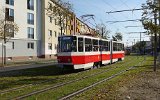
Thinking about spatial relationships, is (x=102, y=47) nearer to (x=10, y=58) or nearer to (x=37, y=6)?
(x=10, y=58)

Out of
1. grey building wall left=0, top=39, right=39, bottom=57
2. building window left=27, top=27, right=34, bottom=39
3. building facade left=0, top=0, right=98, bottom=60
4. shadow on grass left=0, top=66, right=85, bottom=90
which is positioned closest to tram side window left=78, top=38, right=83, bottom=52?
shadow on grass left=0, top=66, right=85, bottom=90

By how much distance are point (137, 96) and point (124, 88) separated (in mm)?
2692

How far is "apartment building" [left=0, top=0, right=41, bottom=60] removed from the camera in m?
59.7

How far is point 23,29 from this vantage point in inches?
2525

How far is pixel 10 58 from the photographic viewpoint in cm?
5906

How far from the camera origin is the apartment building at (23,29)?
59.7m

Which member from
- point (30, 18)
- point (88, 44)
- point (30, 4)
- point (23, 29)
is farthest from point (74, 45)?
point (30, 4)

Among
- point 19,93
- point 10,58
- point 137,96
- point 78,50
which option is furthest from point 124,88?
point 10,58

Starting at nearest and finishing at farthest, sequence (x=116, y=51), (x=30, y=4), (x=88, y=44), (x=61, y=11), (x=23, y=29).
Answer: (x=88, y=44)
(x=116, y=51)
(x=61, y=11)
(x=23, y=29)
(x=30, y=4)

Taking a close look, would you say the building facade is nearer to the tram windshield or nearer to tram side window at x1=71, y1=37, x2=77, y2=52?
the tram windshield

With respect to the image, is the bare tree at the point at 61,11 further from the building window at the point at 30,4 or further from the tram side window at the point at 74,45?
the tram side window at the point at 74,45

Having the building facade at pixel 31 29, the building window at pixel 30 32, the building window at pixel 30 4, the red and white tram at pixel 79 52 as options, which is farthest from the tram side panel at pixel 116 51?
the building window at pixel 30 4

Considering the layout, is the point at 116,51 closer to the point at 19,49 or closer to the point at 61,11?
the point at 61,11

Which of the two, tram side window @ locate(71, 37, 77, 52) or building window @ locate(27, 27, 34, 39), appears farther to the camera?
building window @ locate(27, 27, 34, 39)
